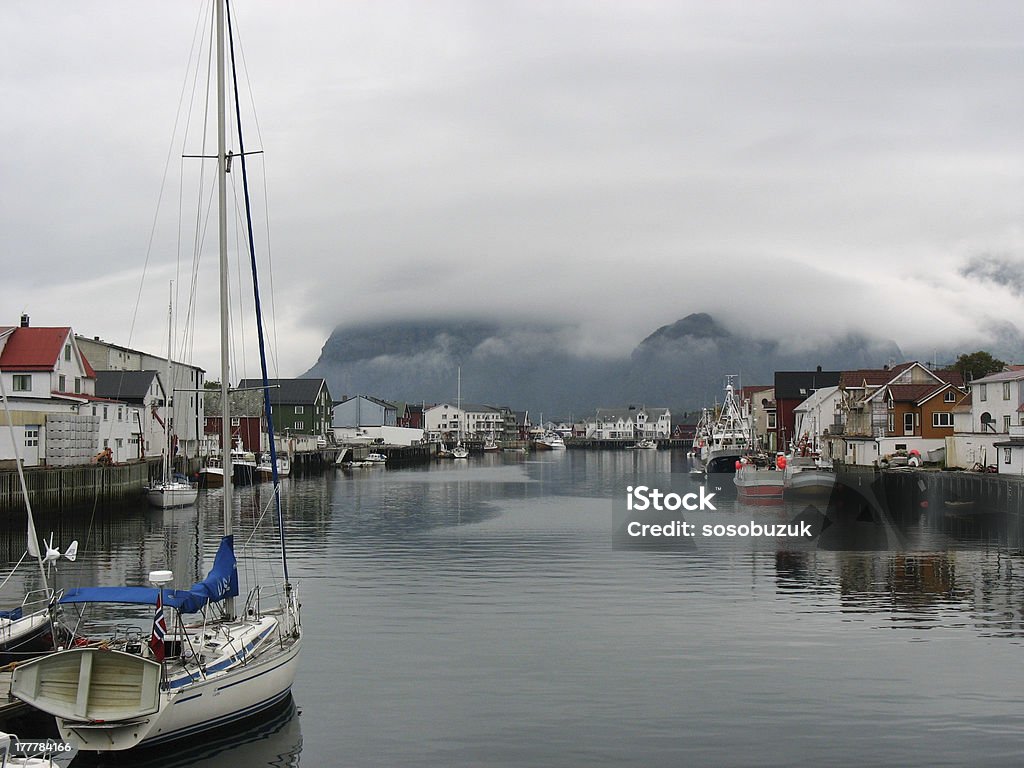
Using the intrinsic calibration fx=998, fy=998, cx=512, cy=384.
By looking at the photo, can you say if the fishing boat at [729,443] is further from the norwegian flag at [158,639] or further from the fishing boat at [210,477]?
the norwegian flag at [158,639]

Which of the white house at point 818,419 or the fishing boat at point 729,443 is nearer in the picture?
the white house at point 818,419

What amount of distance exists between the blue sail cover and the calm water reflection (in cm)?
311

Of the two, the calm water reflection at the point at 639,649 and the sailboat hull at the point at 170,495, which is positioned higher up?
the sailboat hull at the point at 170,495

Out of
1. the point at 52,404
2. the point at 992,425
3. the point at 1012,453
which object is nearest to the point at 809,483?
the point at 992,425

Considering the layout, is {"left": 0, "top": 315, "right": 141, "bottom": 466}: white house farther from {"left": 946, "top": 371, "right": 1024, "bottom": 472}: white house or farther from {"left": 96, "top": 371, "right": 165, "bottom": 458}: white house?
{"left": 946, "top": 371, "right": 1024, "bottom": 472}: white house

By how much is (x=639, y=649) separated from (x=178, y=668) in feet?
42.1

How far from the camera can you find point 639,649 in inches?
1048

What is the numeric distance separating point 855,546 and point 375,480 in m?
71.0

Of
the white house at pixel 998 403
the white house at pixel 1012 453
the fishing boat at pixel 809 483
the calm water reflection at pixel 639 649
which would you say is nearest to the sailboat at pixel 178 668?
the calm water reflection at pixel 639 649

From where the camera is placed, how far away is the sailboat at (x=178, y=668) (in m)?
16.8

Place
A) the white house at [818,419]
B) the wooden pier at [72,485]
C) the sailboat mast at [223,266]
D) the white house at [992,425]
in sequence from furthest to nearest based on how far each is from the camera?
the white house at [818,419] < the white house at [992,425] < the wooden pier at [72,485] < the sailboat mast at [223,266]

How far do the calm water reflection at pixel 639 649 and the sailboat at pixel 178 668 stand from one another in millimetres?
1179

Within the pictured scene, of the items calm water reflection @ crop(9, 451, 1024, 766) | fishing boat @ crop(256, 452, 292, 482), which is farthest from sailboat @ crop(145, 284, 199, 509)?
fishing boat @ crop(256, 452, 292, 482)

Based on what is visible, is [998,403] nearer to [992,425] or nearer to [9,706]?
[992,425]
